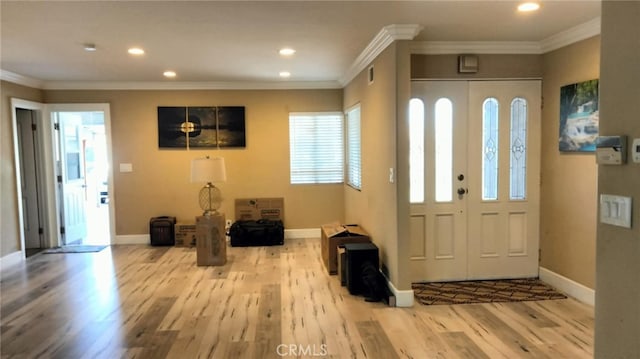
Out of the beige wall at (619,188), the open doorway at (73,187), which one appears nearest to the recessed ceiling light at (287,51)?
the beige wall at (619,188)

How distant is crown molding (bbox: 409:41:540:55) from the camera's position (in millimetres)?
4160

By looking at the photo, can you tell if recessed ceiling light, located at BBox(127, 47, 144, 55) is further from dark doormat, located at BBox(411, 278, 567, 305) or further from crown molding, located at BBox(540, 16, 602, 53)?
crown molding, located at BBox(540, 16, 602, 53)

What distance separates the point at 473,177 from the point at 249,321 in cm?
259

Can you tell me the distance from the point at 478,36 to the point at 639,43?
103 inches

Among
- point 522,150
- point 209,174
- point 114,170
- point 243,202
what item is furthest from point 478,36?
point 114,170

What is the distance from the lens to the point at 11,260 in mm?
5445

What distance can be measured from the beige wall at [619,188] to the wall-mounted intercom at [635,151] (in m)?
0.02

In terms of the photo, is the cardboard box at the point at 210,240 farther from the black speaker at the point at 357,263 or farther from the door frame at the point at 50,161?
the door frame at the point at 50,161

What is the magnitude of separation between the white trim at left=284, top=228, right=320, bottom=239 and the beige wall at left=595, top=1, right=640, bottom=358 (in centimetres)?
537

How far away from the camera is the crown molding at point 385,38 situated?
3540mm

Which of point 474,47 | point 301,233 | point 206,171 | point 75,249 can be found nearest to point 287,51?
point 206,171

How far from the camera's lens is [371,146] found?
4.71 meters

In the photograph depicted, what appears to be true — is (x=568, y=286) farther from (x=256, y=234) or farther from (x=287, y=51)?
(x=256, y=234)

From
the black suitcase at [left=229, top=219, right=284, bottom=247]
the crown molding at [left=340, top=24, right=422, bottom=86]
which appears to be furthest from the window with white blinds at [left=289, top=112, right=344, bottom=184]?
the crown molding at [left=340, top=24, right=422, bottom=86]
